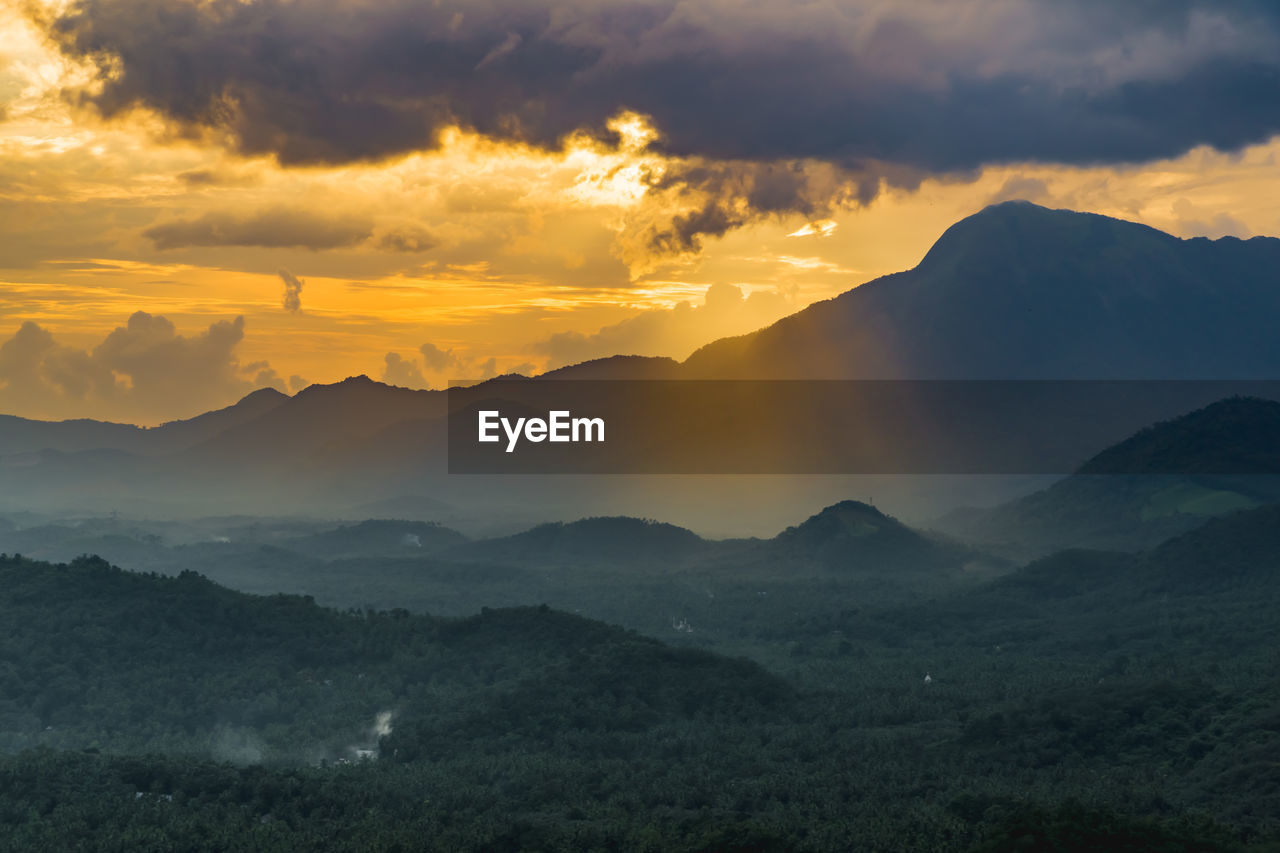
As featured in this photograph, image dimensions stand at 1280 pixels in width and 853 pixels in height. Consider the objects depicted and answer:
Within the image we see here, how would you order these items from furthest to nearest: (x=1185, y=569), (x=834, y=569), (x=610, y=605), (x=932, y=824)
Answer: (x=834, y=569) < (x=610, y=605) < (x=1185, y=569) < (x=932, y=824)

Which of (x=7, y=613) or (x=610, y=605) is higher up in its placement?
(x=7, y=613)

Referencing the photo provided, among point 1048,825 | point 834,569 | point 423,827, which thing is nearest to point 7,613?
point 423,827

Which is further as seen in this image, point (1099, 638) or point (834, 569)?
point (834, 569)

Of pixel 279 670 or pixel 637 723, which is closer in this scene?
pixel 637 723

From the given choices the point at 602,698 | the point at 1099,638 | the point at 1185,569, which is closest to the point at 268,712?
the point at 602,698

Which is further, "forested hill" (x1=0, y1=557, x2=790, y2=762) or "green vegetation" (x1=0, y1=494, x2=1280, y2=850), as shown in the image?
"forested hill" (x1=0, y1=557, x2=790, y2=762)

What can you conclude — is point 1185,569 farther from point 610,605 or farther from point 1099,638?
point 610,605

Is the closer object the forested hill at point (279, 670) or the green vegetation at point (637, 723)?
the green vegetation at point (637, 723)

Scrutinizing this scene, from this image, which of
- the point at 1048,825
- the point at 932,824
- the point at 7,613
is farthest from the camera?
the point at 7,613

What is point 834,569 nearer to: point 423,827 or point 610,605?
point 610,605

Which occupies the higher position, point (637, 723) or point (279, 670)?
point (279, 670)
